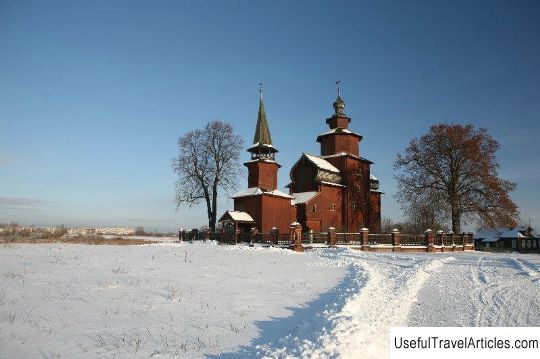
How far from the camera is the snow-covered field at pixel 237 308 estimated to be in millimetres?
6168

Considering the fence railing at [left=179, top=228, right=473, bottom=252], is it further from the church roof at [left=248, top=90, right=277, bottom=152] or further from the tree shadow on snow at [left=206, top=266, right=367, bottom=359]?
the tree shadow on snow at [left=206, top=266, right=367, bottom=359]

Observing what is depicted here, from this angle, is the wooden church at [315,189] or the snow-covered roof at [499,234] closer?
the wooden church at [315,189]

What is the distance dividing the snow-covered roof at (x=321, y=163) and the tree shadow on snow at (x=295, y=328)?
29.9 meters

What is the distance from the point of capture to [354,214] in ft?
137

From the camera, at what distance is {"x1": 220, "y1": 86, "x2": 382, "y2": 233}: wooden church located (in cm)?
3666

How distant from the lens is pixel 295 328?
7117 mm

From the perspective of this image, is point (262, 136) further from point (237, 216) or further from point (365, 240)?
point (365, 240)

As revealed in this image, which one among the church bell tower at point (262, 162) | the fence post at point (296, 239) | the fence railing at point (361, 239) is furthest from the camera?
the church bell tower at point (262, 162)

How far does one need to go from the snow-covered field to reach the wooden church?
22673 mm

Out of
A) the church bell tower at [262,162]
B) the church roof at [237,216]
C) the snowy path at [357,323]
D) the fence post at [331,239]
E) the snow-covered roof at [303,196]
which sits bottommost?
the snowy path at [357,323]

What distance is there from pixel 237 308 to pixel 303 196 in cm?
3112

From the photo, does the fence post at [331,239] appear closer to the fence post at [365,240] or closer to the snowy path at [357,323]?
the fence post at [365,240]

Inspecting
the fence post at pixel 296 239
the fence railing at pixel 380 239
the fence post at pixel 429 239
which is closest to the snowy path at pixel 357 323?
the fence post at pixel 296 239

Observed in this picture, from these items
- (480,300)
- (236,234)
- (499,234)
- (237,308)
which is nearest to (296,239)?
(236,234)
